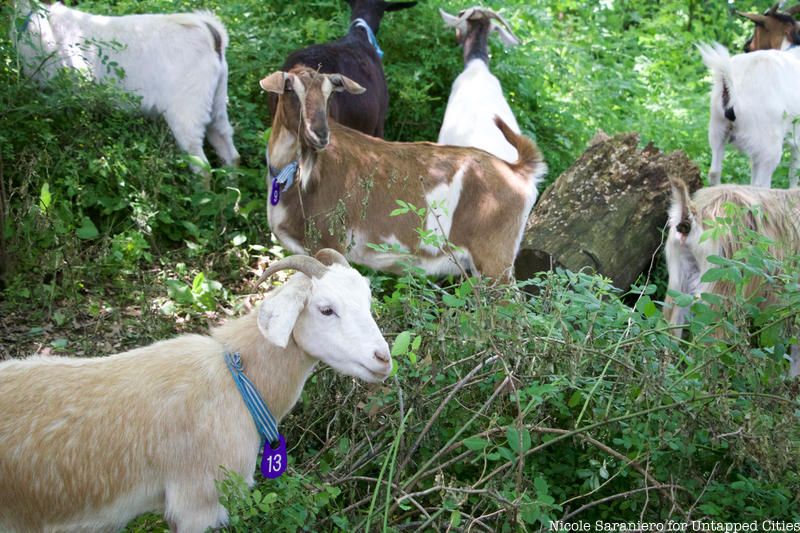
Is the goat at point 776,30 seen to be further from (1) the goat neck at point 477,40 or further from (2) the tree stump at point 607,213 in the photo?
(2) the tree stump at point 607,213

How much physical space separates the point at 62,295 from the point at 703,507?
165 inches

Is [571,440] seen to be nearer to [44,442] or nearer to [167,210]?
[44,442]

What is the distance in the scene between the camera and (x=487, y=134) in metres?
7.18

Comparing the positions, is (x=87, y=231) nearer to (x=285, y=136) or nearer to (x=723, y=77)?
(x=285, y=136)

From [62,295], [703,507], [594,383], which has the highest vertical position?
[594,383]

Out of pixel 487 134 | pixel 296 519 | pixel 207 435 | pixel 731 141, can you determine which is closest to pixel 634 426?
pixel 296 519

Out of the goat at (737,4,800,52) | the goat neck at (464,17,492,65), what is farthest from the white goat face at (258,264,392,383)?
the goat at (737,4,800,52)

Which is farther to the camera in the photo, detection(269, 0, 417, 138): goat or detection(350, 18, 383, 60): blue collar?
detection(350, 18, 383, 60): blue collar

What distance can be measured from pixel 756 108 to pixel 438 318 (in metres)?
4.56

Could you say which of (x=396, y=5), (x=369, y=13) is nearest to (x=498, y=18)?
(x=396, y=5)

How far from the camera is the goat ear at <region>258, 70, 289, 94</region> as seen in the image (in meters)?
5.49

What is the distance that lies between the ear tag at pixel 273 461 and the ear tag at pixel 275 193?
2388mm

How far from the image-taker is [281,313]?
330cm

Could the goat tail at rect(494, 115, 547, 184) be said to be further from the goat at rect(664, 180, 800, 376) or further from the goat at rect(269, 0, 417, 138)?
the goat at rect(269, 0, 417, 138)
